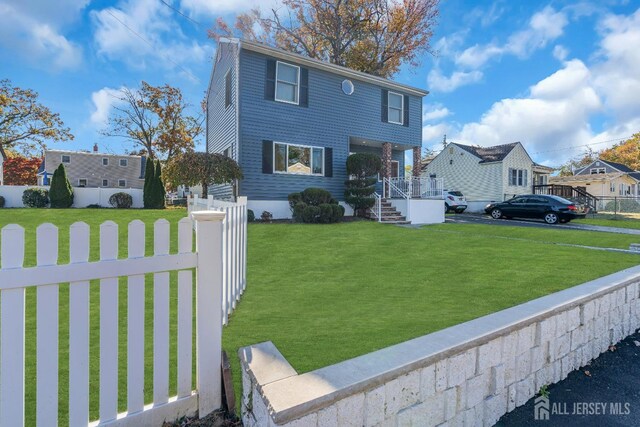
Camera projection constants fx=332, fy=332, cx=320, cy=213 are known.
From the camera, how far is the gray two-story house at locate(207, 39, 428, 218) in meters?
12.7

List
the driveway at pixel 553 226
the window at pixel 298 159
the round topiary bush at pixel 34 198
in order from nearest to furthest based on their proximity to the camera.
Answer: the driveway at pixel 553 226
the window at pixel 298 159
the round topiary bush at pixel 34 198

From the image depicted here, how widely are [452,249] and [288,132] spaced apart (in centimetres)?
848

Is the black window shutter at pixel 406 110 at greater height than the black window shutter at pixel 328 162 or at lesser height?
greater

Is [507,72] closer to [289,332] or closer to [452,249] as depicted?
[452,249]

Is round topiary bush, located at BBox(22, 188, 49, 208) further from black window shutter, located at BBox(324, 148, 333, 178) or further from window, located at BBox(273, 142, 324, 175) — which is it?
black window shutter, located at BBox(324, 148, 333, 178)

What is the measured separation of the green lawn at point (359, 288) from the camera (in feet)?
8.95

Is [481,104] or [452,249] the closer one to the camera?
[452,249]

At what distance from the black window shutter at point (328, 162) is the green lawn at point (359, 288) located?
578 cm

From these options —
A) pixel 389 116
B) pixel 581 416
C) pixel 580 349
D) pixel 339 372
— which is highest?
pixel 389 116

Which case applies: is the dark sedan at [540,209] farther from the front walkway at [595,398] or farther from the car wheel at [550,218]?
the front walkway at [595,398]

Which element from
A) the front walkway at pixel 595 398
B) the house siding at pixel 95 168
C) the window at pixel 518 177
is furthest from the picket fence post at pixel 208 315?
the house siding at pixel 95 168

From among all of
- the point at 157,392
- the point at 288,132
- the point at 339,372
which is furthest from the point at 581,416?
the point at 288,132

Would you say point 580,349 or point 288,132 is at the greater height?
point 288,132

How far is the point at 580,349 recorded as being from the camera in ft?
10.1
